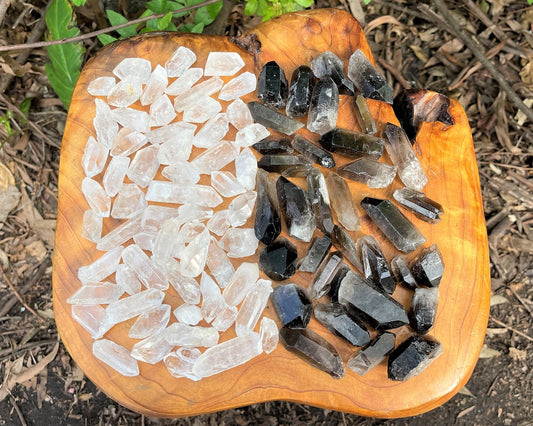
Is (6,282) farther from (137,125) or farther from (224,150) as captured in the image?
(224,150)

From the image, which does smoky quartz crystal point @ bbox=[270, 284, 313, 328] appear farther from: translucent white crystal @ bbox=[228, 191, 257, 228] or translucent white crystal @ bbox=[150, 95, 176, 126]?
translucent white crystal @ bbox=[150, 95, 176, 126]

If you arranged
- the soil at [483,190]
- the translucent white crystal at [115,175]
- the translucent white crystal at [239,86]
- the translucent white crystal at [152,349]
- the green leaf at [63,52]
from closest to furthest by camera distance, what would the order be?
the translucent white crystal at [152,349], the translucent white crystal at [115,175], the translucent white crystal at [239,86], the green leaf at [63,52], the soil at [483,190]

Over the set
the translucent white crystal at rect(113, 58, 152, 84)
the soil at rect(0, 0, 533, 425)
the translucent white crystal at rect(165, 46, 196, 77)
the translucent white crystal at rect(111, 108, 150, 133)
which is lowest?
the soil at rect(0, 0, 533, 425)

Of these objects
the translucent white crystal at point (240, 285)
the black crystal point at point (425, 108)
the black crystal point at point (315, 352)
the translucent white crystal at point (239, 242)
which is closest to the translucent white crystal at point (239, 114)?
the translucent white crystal at point (239, 242)

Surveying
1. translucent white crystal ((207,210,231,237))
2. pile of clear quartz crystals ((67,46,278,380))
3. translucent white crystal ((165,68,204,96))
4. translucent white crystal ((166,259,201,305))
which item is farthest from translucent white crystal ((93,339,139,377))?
translucent white crystal ((165,68,204,96))

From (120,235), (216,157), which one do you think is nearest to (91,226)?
(120,235)

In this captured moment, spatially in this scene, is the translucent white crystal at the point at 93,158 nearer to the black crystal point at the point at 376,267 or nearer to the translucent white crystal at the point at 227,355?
the translucent white crystal at the point at 227,355

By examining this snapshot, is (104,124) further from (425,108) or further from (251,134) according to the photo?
(425,108)

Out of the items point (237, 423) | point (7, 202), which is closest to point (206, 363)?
point (237, 423)
